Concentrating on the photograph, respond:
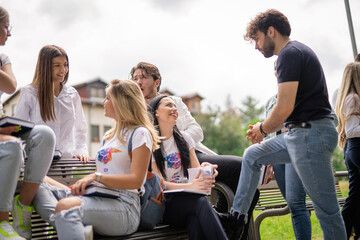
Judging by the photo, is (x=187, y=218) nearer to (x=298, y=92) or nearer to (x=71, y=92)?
(x=298, y=92)

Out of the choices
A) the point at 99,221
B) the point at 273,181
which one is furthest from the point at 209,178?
the point at 273,181

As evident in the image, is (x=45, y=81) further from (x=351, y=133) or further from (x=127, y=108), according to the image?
(x=351, y=133)

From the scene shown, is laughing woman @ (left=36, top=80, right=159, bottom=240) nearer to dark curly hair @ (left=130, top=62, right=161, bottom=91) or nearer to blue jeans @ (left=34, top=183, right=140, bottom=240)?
blue jeans @ (left=34, top=183, right=140, bottom=240)

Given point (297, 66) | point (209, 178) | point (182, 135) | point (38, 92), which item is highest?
point (38, 92)

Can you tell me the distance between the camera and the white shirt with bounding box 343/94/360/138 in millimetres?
4246

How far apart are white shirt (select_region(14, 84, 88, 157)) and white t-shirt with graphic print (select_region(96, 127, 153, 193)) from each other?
1.24m

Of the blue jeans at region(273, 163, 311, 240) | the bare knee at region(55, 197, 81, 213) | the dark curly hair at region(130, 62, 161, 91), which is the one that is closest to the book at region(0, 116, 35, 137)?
the bare knee at region(55, 197, 81, 213)

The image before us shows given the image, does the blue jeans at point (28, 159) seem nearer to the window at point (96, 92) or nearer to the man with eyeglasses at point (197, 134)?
the man with eyeglasses at point (197, 134)

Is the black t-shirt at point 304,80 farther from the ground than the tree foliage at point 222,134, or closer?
farther from the ground

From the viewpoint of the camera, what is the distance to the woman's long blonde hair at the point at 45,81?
3.66 metres

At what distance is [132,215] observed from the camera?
8.70 feet

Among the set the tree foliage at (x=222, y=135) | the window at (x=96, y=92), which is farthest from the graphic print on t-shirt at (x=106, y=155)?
the tree foliage at (x=222, y=135)

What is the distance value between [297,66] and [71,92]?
2.29 m

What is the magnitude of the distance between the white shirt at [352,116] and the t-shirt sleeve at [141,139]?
8.41 feet
